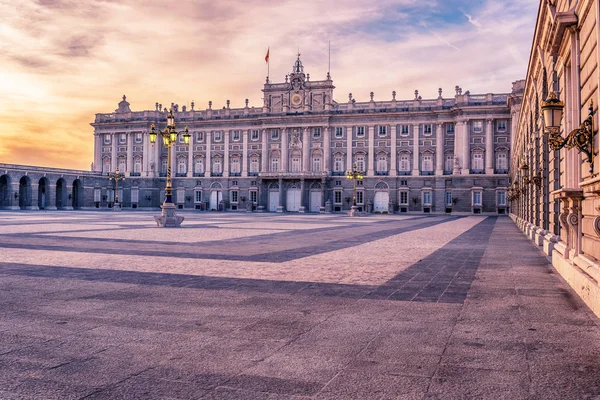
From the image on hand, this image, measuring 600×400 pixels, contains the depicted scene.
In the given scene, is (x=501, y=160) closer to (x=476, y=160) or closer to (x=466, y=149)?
(x=476, y=160)

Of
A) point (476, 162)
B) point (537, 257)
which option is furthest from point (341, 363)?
point (476, 162)

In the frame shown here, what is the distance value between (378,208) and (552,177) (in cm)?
5534

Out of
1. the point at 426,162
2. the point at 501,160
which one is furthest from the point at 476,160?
the point at 426,162

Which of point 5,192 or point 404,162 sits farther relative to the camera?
point 404,162

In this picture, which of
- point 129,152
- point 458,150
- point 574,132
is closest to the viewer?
point 574,132

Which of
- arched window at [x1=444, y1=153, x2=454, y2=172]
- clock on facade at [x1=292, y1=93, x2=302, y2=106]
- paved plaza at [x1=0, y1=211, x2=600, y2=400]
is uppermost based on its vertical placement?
clock on facade at [x1=292, y1=93, x2=302, y2=106]

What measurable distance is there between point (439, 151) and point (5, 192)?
176ft

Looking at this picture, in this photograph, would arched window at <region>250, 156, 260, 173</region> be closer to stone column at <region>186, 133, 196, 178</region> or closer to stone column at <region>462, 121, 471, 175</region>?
stone column at <region>186, 133, 196, 178</region>

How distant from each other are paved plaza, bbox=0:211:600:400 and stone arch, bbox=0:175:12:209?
5752cm

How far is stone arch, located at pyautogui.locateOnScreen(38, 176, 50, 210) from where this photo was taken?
67.9 metres

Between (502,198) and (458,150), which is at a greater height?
(458,150)

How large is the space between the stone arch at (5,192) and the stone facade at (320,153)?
14824 mm

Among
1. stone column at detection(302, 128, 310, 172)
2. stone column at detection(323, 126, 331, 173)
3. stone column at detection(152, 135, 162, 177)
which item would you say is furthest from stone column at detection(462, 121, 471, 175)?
stone column at detection(152, 135, 162, 177)

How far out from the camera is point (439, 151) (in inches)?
2635
